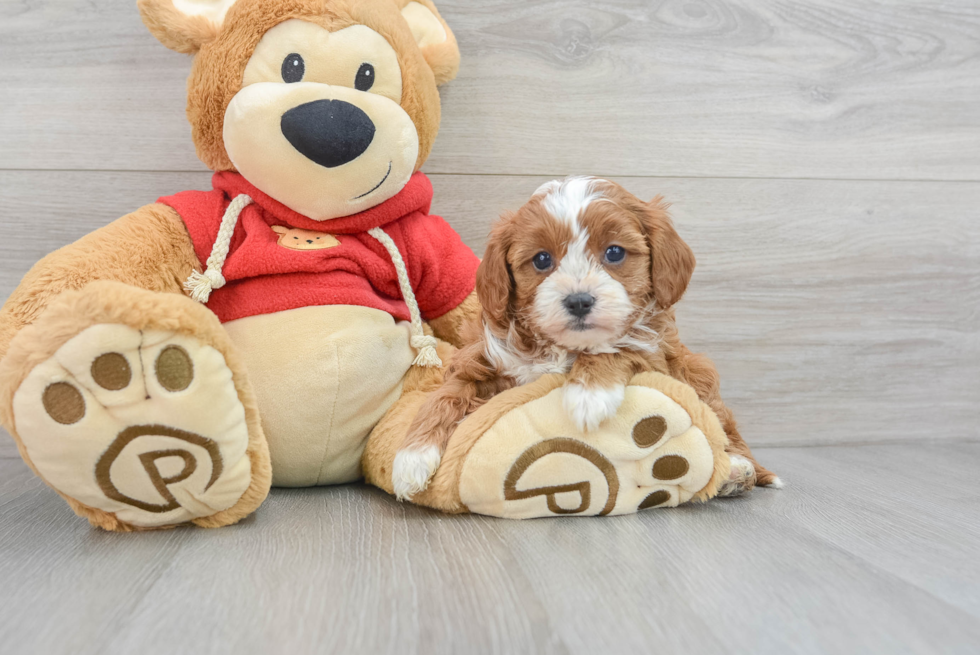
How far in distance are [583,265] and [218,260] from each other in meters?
0.66

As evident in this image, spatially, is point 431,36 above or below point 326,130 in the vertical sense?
above

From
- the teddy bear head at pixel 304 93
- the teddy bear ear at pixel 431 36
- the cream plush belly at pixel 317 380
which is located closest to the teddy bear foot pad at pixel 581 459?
the cream plush belly at pixel 317 380

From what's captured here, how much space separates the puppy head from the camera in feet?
3.29

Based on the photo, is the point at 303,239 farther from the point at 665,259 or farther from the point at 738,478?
the point at 738,478

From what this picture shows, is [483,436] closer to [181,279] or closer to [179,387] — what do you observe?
[179,387]

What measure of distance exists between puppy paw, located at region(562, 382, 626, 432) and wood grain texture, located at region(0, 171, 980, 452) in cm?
68

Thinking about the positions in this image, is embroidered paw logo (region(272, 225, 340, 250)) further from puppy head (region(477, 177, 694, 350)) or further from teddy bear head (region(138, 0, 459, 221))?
puppy head (region(477, 177, 694, 350))

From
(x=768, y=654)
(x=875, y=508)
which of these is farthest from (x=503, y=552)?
(x=875, y=508)

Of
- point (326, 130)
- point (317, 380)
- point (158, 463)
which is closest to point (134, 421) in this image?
point (158, 463)

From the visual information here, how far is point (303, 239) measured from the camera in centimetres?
125

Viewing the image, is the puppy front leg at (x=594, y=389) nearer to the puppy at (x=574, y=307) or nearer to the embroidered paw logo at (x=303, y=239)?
the puppy at (x=574, y=307)

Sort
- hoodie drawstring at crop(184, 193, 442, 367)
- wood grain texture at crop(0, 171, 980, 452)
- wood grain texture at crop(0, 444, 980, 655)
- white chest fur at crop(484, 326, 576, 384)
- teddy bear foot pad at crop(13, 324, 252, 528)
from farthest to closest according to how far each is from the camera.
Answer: wood grain texture at crop(0, 171, 980, 452)
hoodie drawstring at crop(184, 193, 442, 367)
white chest fur at crop(484, 326, 576, 384)
teddy bear foot pad at crop(13, 324, 252, 528)
wood grain texture at crop(0, 444, 980, 655)

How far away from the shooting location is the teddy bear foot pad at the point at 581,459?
3.34 ft

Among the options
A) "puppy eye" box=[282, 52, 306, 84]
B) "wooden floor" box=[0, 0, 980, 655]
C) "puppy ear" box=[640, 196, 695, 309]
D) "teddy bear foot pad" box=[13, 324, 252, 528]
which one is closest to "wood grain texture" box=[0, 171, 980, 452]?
"wooden floor" box=[0, 0, 980, 655]
